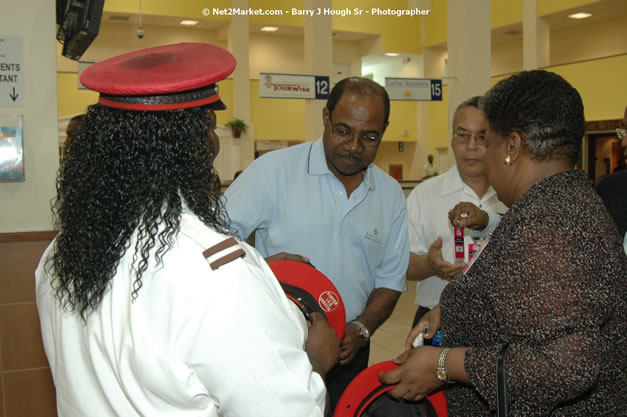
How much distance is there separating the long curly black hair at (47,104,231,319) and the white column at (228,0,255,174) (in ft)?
45.2

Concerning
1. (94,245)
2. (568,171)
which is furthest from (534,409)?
(94,245)

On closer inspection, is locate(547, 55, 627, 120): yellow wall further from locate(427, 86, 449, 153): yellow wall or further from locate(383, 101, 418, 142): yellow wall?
locate(383, 101, 418, 142): yellow wall

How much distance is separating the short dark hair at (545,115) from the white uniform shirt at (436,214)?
3.95 ft

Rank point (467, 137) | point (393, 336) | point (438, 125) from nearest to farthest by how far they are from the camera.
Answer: point (467, 137), point (393, 336), point (438, 125)

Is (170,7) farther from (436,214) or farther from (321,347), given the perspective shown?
(321,347)

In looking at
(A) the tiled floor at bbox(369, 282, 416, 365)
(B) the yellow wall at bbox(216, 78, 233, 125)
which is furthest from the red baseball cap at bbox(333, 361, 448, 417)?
(B) the yellow wall at bbox(216, 78, 233, 125)

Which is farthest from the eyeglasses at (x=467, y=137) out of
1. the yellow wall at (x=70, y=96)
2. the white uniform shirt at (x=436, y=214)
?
the yellow wall at (x=70, y=96)

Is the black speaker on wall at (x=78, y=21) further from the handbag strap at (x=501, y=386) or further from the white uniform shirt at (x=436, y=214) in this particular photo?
the handbag strap at (x=501, y=386)

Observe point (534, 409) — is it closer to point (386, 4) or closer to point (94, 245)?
point (94, 245)

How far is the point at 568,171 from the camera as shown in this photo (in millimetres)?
1420

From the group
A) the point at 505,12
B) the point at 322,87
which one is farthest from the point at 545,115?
the point at 505,12

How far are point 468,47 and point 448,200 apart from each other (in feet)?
20.5

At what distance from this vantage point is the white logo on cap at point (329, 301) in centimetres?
162

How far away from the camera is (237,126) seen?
51.3 ft
